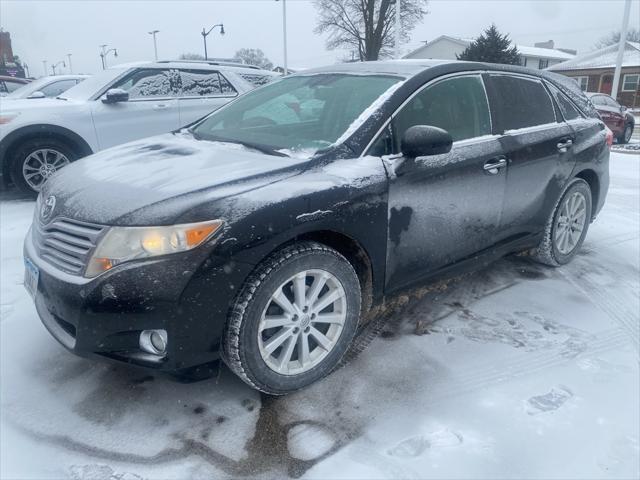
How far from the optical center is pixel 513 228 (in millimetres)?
3551

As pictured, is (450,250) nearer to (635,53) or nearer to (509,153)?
(509,153)

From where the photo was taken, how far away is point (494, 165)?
3.24 metres

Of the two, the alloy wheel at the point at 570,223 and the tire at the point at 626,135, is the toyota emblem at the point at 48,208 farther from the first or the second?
the tire at the point at 626,135

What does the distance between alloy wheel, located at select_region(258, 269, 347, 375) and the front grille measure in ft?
2.57

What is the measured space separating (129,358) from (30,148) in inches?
182

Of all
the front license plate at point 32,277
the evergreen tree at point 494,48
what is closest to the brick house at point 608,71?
the evergreen tree at point 494,48

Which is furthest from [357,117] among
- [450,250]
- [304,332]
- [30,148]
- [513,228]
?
[30,148]

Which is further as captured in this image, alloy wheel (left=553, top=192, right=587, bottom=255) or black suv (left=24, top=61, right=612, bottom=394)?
alloy wheel (left=553, top=192, right=587, bottom=255)

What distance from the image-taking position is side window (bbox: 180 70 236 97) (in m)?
6.88

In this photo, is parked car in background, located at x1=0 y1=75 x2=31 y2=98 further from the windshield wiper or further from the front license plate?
the front license plate

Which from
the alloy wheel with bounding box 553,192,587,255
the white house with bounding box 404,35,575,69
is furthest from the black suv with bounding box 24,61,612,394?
the white house with bounding box 404,35,575,69

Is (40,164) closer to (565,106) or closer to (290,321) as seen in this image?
(290,321)

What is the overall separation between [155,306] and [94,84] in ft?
17.8

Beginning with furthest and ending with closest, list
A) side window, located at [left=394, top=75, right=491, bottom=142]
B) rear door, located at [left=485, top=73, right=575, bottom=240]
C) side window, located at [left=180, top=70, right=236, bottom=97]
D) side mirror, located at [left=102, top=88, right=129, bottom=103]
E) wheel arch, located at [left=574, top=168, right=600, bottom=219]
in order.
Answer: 1. side window, located at [left=180, top=70, right=236, bottom=97]
2. side mirror, located at [left=102, top=88, right=129, bottom=103]
3. wheel arch, located at [left=574, top=168, right=600, bottom=219]
4. rear door, located at [left=485, top=73, right=575, bottom=240]
5. side window, located at [left=394, top=75, right=491, bottom=142]
